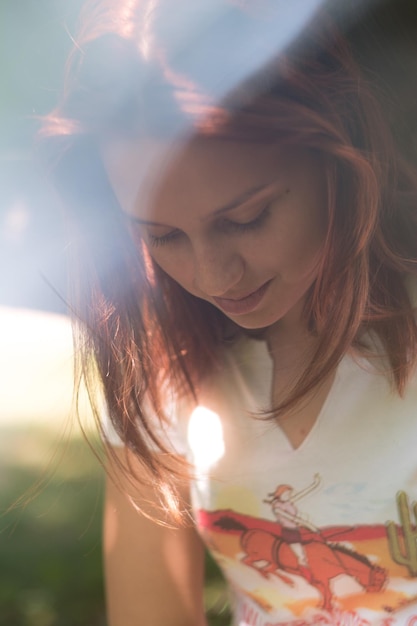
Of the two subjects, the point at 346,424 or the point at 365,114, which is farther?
the point at 346,424

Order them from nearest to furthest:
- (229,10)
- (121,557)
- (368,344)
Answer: (229,10)
(368,344)
(121,557)

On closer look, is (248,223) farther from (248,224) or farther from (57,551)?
(57,551)

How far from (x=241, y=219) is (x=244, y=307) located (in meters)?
0.10

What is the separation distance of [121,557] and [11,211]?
1459 mm

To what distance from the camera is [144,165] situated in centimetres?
88

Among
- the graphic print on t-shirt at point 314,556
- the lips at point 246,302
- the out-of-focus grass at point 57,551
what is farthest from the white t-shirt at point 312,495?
the out-of-focus grass at point 57,551

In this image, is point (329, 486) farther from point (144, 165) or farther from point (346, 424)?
point (144, 165)

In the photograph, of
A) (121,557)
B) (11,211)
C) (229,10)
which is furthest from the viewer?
(11,211)

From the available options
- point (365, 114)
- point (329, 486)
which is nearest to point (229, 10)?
point (365, 114)

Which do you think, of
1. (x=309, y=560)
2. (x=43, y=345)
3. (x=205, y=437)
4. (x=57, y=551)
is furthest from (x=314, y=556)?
(x=43, y=345)

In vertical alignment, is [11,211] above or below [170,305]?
above

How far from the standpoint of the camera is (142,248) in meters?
1.01

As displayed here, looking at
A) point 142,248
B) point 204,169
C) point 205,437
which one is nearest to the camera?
point 204,169

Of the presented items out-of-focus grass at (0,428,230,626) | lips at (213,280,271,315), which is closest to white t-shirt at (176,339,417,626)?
lips at (213,280,271,315)
